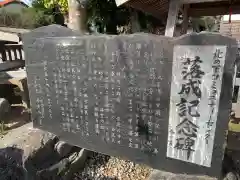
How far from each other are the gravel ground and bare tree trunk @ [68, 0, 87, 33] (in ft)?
8.89

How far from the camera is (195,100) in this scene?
7.00 feet

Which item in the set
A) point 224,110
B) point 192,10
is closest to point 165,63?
point 224,110

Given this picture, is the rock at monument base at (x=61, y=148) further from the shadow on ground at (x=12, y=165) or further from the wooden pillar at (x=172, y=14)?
the wooden pillar at (x=172, y=14)

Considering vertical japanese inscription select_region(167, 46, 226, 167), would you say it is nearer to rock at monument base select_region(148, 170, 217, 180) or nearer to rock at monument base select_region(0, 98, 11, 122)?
rock at monument base select_region(148, 170, 217, 180)

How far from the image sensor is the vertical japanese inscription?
203 centimetres

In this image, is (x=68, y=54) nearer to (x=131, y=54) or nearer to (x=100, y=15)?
(x=131, y=54)

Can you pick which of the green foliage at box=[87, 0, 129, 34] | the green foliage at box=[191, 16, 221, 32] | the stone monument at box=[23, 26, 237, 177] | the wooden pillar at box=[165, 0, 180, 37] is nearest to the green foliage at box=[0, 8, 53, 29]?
the green foliage at box=[87, 0, 129, 34]

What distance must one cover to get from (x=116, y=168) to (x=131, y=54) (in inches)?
85.0

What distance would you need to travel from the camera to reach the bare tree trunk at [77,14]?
4691mm

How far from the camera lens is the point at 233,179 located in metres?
2.48

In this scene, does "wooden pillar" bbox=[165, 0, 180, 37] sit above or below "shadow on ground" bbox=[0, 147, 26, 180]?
above

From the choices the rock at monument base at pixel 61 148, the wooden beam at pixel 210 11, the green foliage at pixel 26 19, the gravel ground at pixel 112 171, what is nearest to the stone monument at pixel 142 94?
the rock at monument base at pixel 61 148

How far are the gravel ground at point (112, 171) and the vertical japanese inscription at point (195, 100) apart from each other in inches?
56.1

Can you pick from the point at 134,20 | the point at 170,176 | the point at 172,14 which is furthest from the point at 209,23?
the point at 170,176
